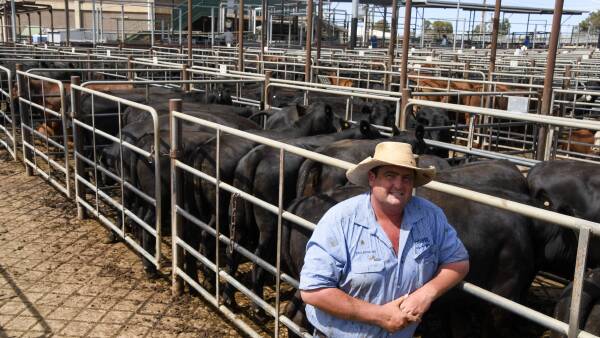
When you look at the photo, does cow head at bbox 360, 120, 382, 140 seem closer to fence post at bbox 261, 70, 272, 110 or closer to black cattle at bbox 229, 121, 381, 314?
black cattle at bbox 229, 121, 381, 314

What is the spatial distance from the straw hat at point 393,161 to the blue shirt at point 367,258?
0.42 feet

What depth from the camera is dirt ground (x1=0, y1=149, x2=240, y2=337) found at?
4480 millimetres

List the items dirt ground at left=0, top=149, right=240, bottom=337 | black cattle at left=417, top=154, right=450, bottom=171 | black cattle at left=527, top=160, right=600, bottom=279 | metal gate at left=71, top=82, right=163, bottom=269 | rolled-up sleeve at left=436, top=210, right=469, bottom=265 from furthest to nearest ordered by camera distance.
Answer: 1. black cattle at left=417, top=154, right=450, bottom=171
2. metal gate at left=71, top=82, right=163, bottom=269
3. black cattle at left=527, top=160, right=600, bottom=279
4. dirt ground at left=0, top=149, right=240, bottom=337
5. rolled-up sleeve at left=436, top=210, right=469, bottom=265

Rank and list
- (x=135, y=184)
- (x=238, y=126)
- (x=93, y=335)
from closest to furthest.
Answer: (x=93, y=335) < (x=135, y=184) < (x=238, y=126)

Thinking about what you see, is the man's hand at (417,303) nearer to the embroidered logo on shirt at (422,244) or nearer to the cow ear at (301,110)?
the embroidered logo on shirt at (422,244)

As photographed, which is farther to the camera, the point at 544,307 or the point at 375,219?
the point at 544,307

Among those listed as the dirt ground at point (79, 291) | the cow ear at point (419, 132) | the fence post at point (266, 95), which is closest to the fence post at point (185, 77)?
the fence post at point (266, 95)

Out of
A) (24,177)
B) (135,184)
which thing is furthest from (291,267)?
(24,177)

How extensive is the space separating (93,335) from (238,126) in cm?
339

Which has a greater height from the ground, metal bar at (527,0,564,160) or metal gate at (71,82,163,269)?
metal bar at (527,0,564,160)

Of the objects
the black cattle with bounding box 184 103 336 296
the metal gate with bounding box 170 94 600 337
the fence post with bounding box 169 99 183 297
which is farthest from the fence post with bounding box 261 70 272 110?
the fence post with bounding box 169 99 183 297

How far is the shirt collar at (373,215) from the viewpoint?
2465 mm

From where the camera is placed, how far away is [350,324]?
2510 millimetres

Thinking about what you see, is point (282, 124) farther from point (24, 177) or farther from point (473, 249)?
point (473, 249)
